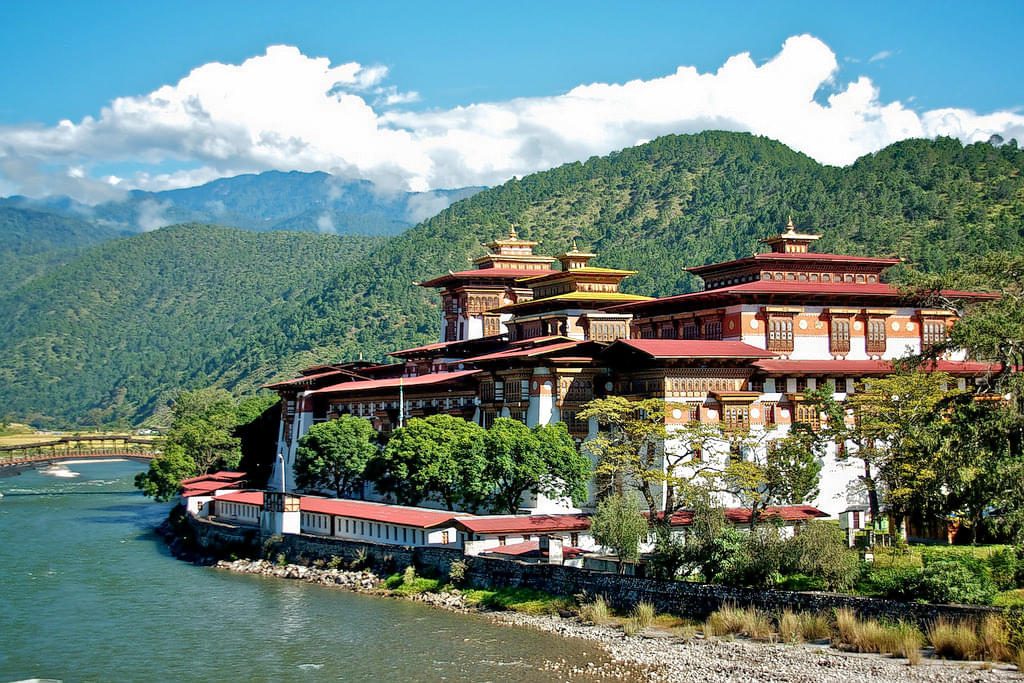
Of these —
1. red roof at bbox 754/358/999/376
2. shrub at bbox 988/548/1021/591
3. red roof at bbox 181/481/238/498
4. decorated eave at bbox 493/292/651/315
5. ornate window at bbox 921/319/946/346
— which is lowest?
shrub at bbox 988/548/1021/591

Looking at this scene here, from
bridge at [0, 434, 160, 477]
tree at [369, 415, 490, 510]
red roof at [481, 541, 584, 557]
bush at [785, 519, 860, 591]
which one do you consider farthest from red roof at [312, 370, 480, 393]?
bridge at [0, 434, 160, 477]

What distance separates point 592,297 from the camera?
6475 centimetres

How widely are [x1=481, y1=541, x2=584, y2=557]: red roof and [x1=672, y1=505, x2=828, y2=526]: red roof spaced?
413 centimetres

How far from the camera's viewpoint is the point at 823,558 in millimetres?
36688

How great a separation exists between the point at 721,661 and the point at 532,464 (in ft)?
59.5

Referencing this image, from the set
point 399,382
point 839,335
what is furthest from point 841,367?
point 399,382

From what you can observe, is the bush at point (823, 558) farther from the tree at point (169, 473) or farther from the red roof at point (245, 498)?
the tree at point (169, 473)

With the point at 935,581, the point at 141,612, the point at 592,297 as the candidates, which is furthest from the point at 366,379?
the point at 935,581

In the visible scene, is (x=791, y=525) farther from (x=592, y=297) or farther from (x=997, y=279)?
(x=592, y=297)

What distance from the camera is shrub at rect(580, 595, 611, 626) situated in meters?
39.3

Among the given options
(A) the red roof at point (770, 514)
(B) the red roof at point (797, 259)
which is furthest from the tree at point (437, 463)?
(B) the red roof at point (797, 259)

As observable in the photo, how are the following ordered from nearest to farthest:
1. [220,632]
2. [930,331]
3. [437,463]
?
[220,632] < [437,463] < [930,331]

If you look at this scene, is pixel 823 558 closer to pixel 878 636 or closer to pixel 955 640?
pixel 878 636

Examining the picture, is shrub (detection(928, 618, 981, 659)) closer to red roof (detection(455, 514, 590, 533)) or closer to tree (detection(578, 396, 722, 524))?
tree (detection(578, 396, 722, 524))
